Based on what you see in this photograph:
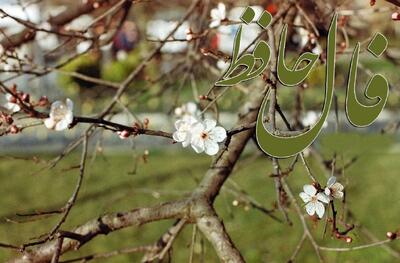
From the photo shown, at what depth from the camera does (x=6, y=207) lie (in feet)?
25.3

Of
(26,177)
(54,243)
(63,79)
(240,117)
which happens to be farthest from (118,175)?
(54,243)

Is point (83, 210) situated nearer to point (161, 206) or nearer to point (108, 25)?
point (108, 25)

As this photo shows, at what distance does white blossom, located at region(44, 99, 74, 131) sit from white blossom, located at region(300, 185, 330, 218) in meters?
0.76

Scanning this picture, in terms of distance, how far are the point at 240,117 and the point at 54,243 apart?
1114 mm

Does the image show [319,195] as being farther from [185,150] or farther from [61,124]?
[185,150]

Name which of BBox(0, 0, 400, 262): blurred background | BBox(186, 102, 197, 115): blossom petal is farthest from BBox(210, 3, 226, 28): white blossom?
BBox(186, 102, 197, 115): blossom petal

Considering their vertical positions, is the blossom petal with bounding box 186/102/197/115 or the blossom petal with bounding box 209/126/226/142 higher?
the blossom petal with bounding box 186/102/197/115

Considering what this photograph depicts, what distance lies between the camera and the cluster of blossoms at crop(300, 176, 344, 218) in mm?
2102

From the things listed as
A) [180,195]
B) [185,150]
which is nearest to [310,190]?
[180,195]

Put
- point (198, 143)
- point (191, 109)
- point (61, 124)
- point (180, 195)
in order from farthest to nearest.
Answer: point (180, 195)
point (191, 109)
point (198, 143)
point (61, 124)

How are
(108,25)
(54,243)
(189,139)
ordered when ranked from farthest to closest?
(108,25), (54,243), (189,139)

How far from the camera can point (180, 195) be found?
6531 millimetres

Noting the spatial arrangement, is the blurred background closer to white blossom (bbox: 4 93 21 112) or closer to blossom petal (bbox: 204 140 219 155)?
white blossom (bbox: 4 93 21 112)

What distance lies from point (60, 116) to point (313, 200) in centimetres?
83
